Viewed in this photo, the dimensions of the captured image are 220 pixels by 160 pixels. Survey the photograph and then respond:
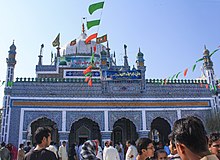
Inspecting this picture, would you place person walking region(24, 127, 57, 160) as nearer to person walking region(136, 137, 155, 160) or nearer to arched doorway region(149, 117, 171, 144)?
person walking region(136, 137, 155, 160)

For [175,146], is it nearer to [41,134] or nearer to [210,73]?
[41,134]

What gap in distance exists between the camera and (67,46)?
25812 mm

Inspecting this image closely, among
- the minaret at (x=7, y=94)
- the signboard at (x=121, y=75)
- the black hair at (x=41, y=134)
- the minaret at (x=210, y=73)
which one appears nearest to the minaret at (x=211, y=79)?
the minaret at (x=210, y=73)

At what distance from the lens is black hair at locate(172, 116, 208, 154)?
4.60 ft

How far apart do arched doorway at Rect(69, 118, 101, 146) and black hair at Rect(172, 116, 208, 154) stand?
16.7 metres

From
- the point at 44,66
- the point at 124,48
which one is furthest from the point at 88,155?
the point at 124,48

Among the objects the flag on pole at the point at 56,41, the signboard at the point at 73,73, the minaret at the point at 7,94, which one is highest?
the flag on pole at the point at 56,41

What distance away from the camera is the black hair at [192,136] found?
1.40m

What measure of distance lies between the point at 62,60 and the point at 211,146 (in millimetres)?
20411

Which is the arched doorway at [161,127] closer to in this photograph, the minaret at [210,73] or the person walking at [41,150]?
the minaret at [210,73]

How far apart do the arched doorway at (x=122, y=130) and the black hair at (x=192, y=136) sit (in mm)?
17019

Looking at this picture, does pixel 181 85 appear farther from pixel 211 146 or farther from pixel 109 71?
pixel 211 146

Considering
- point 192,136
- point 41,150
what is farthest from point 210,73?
point 192,136

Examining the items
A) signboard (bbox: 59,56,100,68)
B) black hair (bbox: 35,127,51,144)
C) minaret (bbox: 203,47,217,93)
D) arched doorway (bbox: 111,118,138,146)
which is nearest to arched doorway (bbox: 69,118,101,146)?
arched doorway (bbox: 111,118,138,146)
